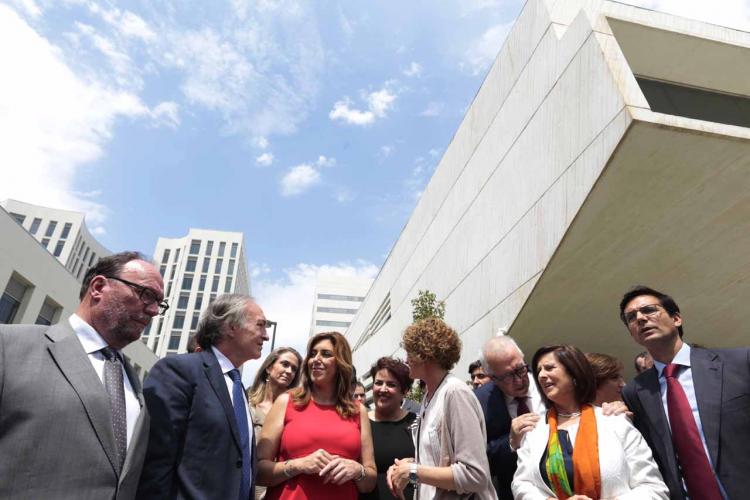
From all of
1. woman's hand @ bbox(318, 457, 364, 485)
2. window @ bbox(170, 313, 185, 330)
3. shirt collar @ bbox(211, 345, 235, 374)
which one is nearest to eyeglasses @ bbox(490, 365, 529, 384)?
woman's hand @ bbox(318, 457, 364, 485)

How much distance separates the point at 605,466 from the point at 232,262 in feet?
261

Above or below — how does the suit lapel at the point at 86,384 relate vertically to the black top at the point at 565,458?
above

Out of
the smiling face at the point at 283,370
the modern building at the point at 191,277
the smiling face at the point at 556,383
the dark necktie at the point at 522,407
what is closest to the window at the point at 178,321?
the modern building at the point at 191,277

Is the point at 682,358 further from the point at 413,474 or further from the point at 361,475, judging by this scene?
the point at 361,475

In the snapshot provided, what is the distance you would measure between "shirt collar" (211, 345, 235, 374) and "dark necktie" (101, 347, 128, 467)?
20.0 inches

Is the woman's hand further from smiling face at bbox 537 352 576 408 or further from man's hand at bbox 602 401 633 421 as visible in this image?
man's hand at bbox 602 401 633 421

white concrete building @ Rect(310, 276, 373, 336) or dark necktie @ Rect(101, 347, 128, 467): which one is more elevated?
white concrete building @ Rect(310, 276, 373, 336)

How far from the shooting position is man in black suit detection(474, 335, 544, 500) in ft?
9.45

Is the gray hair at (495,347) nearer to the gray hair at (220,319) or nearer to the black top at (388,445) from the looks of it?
the black top at (388,445)

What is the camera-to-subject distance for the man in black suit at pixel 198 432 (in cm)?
198

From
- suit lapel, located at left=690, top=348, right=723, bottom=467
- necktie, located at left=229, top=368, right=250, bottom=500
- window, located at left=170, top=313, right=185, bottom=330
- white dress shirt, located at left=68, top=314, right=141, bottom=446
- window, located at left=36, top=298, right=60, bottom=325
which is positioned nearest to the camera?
white dress shirt, located at left=68, top=314, right=141, bottom=446

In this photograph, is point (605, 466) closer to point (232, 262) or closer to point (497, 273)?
point (497, 273)

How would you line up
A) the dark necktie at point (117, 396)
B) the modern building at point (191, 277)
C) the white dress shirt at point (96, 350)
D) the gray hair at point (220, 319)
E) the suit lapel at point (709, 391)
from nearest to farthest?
1. the dark necktie at point (117, 396)
2. the white dress shirt at point (96, 350)
3. the suit lapel at point (709, 391)
4. the gray hair at point (220, 319)
5. the modern building at point (191, 277)

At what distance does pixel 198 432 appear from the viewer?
209cm
